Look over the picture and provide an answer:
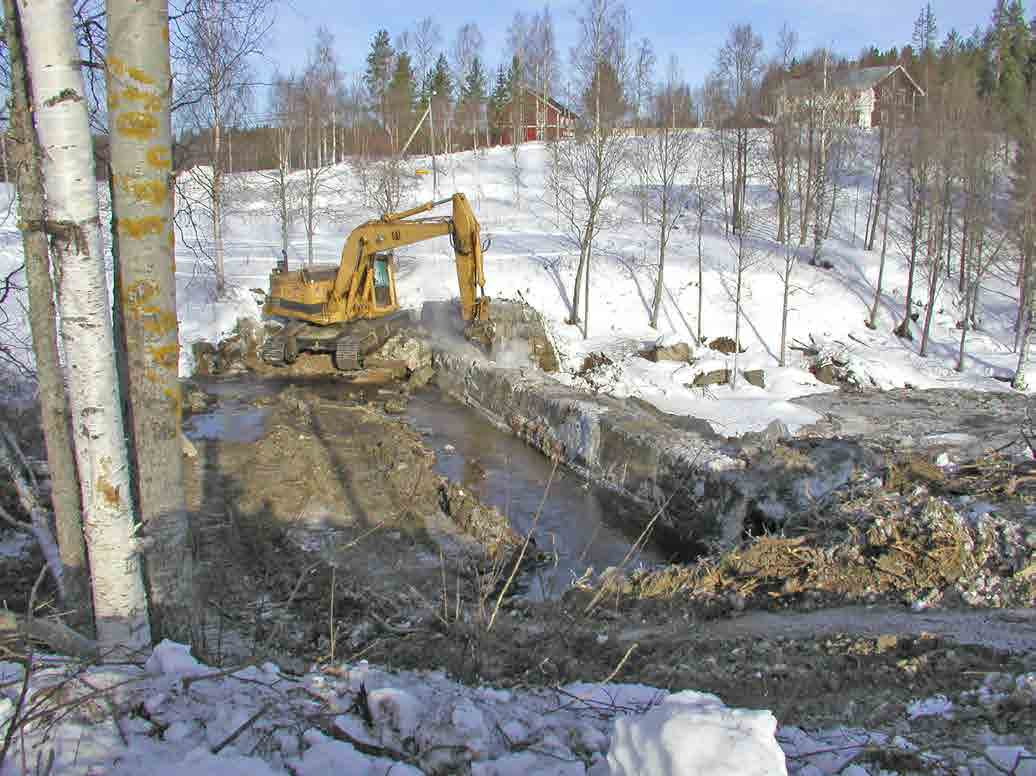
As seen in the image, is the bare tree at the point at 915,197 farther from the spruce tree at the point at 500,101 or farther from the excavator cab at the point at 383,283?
the spruce tree at the point at 500,101

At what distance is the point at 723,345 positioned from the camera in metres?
22.3

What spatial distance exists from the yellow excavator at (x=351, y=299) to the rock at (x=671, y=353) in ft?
14.4

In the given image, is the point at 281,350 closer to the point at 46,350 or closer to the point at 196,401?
the point at 196,401

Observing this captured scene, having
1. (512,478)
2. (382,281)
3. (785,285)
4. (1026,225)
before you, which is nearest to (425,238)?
(382,281)

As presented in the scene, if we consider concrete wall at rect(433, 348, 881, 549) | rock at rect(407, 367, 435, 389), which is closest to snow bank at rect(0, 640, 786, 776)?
concrete wall at rect(433, 348, 881, 549)

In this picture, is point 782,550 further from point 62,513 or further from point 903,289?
point 903,289

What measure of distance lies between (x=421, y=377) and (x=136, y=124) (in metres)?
15.6

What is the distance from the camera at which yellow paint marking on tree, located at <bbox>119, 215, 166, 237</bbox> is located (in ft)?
10.0

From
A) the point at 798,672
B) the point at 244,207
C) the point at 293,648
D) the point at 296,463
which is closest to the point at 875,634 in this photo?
the point at 798,672

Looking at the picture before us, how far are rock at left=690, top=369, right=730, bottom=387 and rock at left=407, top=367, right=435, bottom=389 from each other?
6299 mm

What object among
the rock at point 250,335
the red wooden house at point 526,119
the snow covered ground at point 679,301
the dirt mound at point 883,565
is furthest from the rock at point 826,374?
the red wooden house at point 526,119

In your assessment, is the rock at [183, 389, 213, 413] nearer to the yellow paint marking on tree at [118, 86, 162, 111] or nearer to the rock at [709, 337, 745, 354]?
the yellow paint marking on tree at [118, 86, 162, 111]

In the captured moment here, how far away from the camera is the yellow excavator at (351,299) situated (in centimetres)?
1719

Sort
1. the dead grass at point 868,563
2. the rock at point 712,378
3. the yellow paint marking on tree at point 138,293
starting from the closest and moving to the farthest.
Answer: the yellow paint marking on tree at point 138,293 < the dead grass at point 868,563 < the rock at point 712,378
